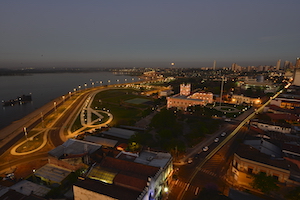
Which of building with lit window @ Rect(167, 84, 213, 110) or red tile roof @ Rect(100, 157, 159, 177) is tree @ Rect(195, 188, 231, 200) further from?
building with lit window @ Rect(167, 84, 213, 110)

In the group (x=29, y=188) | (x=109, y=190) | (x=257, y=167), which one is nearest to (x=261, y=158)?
(x=257, y=167)

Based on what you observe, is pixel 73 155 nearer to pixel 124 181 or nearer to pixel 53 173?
pixel 53 173

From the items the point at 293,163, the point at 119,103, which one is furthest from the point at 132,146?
the point at 119,103


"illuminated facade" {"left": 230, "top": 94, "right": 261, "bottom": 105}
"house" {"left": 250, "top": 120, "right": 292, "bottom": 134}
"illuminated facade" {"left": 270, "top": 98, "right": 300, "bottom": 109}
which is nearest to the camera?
"house" {"left": 250, "top": 120, "right": 292, "bottom": 134}

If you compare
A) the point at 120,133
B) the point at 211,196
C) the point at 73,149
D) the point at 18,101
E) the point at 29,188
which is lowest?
the point at 18,101

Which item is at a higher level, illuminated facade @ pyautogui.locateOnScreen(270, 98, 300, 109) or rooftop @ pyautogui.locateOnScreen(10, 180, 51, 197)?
illuminated facade @ pyautogui.locateOnScreen(270, 98, 300, 109)

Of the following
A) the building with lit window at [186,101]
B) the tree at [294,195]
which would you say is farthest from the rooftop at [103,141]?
the building with lit window at [186,101]

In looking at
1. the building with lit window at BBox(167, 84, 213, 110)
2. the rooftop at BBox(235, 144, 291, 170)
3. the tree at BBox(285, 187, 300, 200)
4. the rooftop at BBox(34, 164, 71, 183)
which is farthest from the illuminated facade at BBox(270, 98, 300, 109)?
the rooftop at BBox(34, 164, 71, 183)

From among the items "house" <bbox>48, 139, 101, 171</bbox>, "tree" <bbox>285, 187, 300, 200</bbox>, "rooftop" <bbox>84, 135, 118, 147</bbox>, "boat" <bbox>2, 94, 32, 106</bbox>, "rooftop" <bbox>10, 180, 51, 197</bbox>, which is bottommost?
"boat" <bbox>2, 94, 32, 106</bbox>
